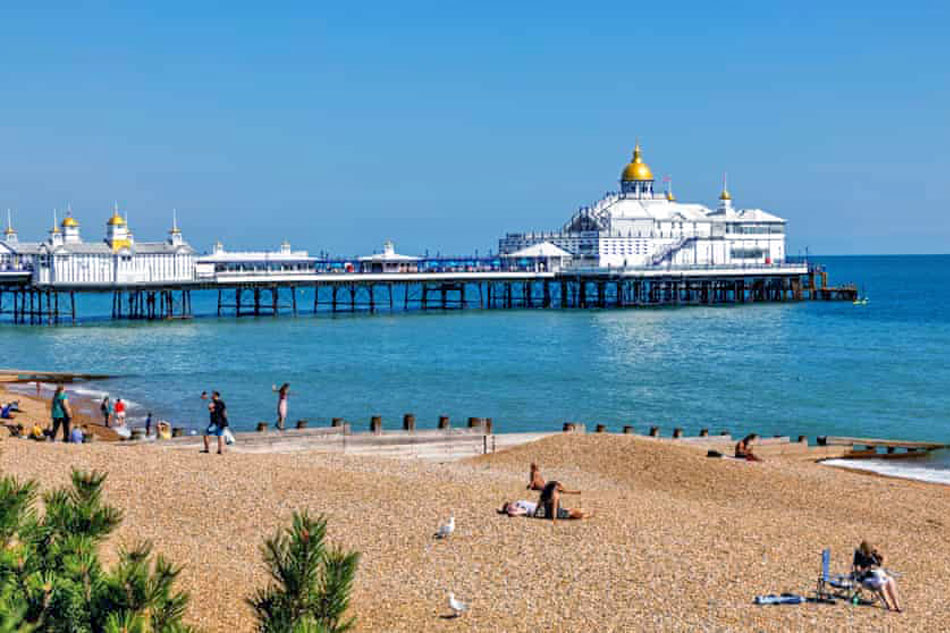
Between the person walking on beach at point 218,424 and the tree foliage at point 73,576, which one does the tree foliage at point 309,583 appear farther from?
the person walking on beach at point 218,424

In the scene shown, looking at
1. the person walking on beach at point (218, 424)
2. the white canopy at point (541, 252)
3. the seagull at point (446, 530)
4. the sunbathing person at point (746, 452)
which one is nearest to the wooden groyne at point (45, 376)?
the person walking on beach at point (218, 424)

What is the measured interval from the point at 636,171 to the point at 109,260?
4446cm

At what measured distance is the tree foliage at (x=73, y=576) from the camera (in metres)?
6.09

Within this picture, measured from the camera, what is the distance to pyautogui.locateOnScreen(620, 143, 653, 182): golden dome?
94500 millimetres

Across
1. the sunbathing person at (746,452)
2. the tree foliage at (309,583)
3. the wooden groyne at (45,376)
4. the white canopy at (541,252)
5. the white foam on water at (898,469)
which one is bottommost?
the white foam on water at (898,469)

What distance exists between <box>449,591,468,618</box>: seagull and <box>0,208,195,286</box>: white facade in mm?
59576

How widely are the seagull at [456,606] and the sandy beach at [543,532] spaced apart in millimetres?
108

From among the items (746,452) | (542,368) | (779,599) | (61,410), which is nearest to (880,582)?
(779,599)

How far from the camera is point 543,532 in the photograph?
13.6 meters

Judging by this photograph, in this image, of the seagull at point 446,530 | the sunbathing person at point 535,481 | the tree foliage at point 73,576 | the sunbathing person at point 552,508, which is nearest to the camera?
the tree foliage at point 73,576

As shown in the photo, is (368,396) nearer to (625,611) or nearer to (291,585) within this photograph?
(625,611)

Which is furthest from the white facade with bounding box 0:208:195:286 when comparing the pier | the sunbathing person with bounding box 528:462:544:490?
the sunbathing person with bounding box 528:462:544:490

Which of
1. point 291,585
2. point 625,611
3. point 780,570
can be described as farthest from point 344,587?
point 780,570

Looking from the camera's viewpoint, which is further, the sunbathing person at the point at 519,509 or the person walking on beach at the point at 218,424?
the person walking on beach at the point at 218,424
